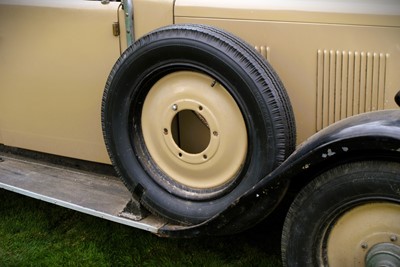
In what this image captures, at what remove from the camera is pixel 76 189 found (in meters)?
3.21

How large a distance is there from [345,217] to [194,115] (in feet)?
3.20

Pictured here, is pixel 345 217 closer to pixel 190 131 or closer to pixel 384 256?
pixel 384 256

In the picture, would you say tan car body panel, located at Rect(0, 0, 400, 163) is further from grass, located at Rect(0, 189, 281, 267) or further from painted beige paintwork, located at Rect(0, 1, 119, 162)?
grass, located at Rect(0, 189, 281, 267)

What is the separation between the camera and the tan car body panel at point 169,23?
2.64 m

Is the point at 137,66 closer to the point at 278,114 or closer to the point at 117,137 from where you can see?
the point at 117,137

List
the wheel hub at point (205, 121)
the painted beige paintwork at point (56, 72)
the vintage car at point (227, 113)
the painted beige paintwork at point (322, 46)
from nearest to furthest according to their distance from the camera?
the vintage car at point (227, 113), the painted beige paintwork at point (322, 46), the wheel hub at point (205, 121), the painted beige paintwork at point (56, 72)

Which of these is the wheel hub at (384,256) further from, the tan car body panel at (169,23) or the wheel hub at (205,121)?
the wheel hub at (205,121)

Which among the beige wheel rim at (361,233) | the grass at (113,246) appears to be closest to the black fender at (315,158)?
the beige wheel rim at (361,233)

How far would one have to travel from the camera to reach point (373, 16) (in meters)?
2.58

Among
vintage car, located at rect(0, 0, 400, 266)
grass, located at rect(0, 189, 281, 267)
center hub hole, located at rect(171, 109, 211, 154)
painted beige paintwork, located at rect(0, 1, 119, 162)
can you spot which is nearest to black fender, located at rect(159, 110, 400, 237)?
vintage car, located at rect(0, 0, 400, 266)

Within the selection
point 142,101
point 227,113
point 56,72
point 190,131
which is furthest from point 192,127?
point 56,72

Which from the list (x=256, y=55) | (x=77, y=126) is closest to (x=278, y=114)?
(x=256, y=55)

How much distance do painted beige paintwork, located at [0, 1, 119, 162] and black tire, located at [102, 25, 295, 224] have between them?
0.42 meters

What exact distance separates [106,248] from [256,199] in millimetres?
1221
